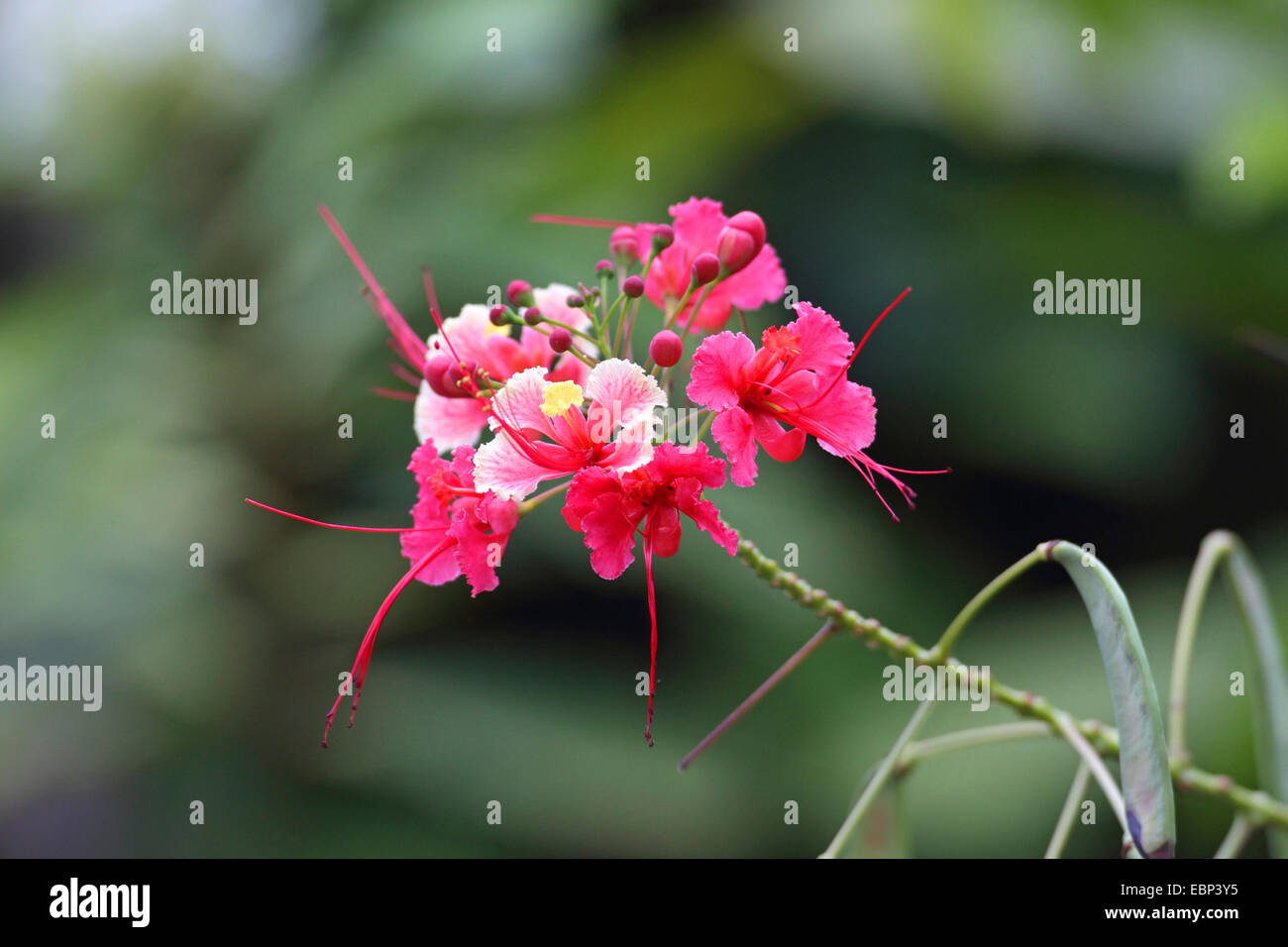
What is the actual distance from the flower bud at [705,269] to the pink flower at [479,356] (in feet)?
0.45

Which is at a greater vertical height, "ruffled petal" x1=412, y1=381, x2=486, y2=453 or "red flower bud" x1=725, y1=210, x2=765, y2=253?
"red flower bud" x1=725, y1=210, x2=765, y2=253

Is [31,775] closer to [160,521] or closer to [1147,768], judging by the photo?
[160,521]

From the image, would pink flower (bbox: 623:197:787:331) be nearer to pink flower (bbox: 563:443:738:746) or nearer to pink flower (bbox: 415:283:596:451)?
pink flower (bbox: 415:283:596:451)

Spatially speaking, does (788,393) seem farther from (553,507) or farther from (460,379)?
(553,507)

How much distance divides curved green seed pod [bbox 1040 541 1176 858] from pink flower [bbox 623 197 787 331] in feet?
1.49

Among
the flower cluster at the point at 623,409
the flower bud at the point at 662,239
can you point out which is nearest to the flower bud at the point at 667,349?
the flower cluster at the point at 623,409

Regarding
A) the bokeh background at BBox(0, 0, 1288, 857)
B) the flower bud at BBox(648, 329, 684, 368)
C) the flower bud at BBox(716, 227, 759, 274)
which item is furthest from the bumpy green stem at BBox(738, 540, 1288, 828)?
the bokeh background at BBox(0, 0, 1288, 857)

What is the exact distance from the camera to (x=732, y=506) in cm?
307

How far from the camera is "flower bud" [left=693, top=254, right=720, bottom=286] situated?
3.61 feet

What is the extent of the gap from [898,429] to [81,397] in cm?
253

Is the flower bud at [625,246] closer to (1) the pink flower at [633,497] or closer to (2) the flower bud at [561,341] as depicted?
(2) the flower bud at [561,341]

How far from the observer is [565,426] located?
1.03 meters

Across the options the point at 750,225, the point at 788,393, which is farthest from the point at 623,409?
the point at 750,225
